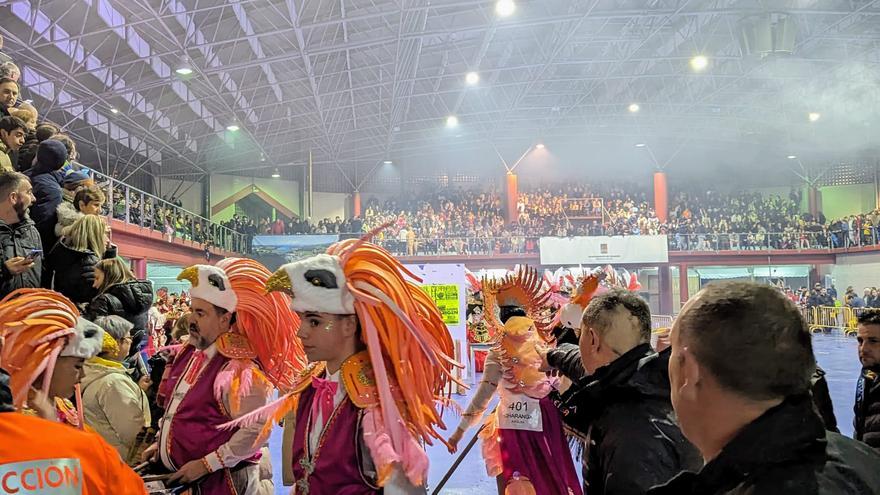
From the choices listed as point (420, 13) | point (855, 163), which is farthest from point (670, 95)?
point (420, 13)

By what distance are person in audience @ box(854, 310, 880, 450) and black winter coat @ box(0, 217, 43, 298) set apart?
412 cm

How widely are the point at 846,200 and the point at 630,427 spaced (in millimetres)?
31185

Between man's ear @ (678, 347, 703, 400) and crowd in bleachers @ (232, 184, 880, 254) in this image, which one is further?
crowd in bleachers @ (232, 184, 880, 254)

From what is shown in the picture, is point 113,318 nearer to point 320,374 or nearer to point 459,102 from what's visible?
point 320,374

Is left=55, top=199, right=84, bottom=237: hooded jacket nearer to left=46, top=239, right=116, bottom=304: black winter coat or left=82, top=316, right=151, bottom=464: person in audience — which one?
left=46, top=239, right=116, bottom=304: black winter coat

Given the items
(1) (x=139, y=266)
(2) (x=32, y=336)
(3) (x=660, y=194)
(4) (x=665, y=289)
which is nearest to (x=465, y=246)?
(4) (x=665, y=289)

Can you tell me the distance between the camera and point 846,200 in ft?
91.8

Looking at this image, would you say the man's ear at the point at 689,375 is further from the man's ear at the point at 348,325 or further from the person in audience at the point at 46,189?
the person in audience at the point at 46,189

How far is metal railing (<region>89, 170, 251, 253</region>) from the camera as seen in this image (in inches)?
534

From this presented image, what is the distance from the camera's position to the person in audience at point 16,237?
10.4ft

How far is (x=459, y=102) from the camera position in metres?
24.1

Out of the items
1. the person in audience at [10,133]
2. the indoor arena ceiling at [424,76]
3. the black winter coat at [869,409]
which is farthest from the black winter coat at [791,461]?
the indoor arena ceiling at [424,76]

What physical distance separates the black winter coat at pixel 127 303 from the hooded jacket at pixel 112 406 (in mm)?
884

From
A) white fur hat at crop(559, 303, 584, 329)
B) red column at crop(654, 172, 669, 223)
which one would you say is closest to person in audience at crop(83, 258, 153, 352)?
white fur hat at crop(559, 303, 584, 329)
